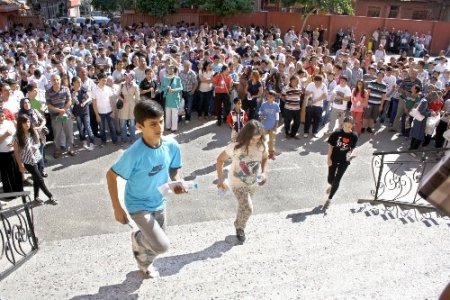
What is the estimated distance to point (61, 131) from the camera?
950cm

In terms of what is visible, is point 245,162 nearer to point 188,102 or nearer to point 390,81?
point 188,102

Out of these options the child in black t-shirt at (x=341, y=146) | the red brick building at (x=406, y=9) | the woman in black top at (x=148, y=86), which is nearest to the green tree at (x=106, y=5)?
the red brick building at (x=406, y=9)

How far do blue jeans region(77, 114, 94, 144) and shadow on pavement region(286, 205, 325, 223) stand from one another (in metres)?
5.59

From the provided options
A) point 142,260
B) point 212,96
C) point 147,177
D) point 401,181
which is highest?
point 147,177

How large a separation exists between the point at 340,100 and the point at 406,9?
27519 mm

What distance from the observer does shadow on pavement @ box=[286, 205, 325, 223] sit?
21.8 ft

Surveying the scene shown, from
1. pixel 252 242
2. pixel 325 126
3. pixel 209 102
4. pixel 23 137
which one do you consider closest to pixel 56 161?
pixel 23 137

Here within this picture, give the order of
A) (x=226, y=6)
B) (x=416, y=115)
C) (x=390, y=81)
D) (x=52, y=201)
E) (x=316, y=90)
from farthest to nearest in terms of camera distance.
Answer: (x=226, y=6) < (x=390, y=81) < (x=316, y=90) < (x=416, y=115) < (x=52, y=201)

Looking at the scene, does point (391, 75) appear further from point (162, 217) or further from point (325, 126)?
point (162, 217)

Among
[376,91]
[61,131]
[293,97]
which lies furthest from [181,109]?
[376,91]

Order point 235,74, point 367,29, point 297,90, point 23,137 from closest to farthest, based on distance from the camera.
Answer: point 23,137
point 297,90
point 235,74
point 367,29

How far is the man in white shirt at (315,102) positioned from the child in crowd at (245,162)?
5.68 meters

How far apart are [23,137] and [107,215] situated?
1.90m

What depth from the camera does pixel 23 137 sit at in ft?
22.8
